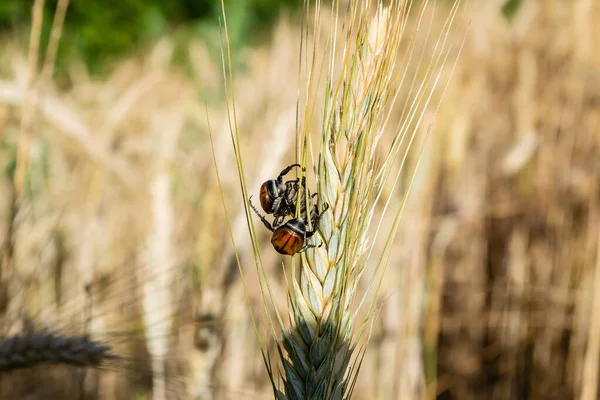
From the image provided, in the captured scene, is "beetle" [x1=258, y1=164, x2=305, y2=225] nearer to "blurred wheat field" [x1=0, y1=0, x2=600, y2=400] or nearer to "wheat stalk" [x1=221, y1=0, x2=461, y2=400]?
"wheat stalk" [x1=221, y1=0, x2=461, y2=400]

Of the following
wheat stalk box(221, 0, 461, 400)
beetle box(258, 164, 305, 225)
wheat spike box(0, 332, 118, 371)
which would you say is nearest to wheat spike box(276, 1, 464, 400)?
wheat stalk box(221, 0, 461, 400)

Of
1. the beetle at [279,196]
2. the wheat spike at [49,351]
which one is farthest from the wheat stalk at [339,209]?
the wheat spike at [49,351]

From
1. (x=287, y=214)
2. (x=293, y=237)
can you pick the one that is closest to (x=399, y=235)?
(x=287, y=214)

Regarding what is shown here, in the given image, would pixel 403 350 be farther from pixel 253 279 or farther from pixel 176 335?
pixel 176 335

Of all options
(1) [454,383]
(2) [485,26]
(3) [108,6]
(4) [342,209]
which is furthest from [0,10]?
(4) [342,209]

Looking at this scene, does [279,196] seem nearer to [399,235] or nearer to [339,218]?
[339,218]

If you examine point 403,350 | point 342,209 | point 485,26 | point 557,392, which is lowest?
point 557,392
